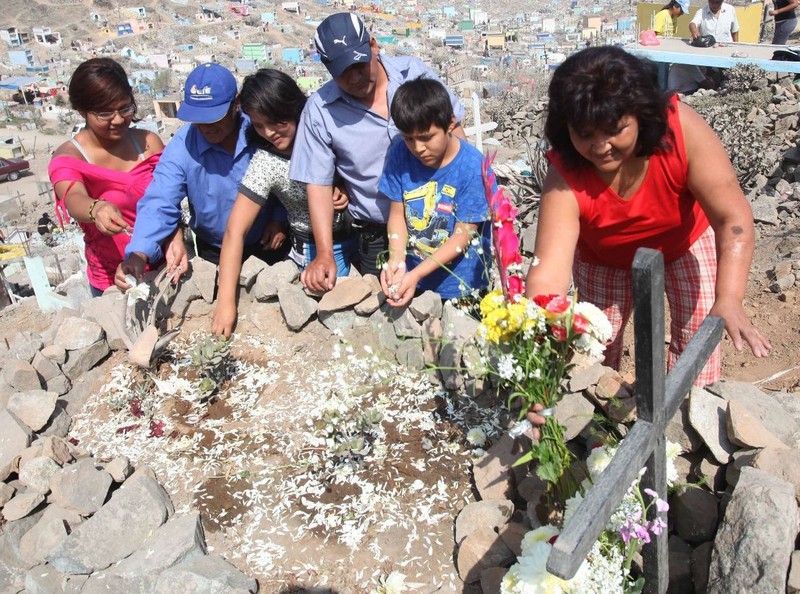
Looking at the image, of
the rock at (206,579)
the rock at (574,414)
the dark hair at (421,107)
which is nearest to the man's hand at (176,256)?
the dark hair at (421,107)

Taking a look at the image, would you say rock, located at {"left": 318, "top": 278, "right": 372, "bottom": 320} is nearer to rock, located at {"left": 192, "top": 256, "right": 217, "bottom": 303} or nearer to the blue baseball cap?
rock, located at {"left": 192, "top": 256, "right": 217, "bottom": 303}

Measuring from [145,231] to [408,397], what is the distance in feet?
5.52

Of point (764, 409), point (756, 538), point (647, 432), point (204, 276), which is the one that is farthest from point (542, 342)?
point (204, 276)

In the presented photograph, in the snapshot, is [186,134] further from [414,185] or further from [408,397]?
[408,397]

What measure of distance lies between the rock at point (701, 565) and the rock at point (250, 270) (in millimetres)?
2545

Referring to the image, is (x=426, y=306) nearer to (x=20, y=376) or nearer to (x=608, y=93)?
(x=608, y=93)

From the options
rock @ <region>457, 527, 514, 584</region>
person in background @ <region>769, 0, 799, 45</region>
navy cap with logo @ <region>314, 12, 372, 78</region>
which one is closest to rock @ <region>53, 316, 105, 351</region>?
navy cap with logo @ <region>314, 12, 372, 78</region>

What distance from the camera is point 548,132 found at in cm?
212

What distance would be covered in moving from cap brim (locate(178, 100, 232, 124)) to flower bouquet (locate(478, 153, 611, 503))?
1764mm

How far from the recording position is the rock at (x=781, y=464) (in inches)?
69.8

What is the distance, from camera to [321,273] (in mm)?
3201

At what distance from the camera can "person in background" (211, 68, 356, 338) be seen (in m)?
3.07

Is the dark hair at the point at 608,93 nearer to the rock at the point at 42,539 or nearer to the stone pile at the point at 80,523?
the stone pile at the point at 80,523

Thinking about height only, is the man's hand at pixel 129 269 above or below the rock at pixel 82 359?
above
